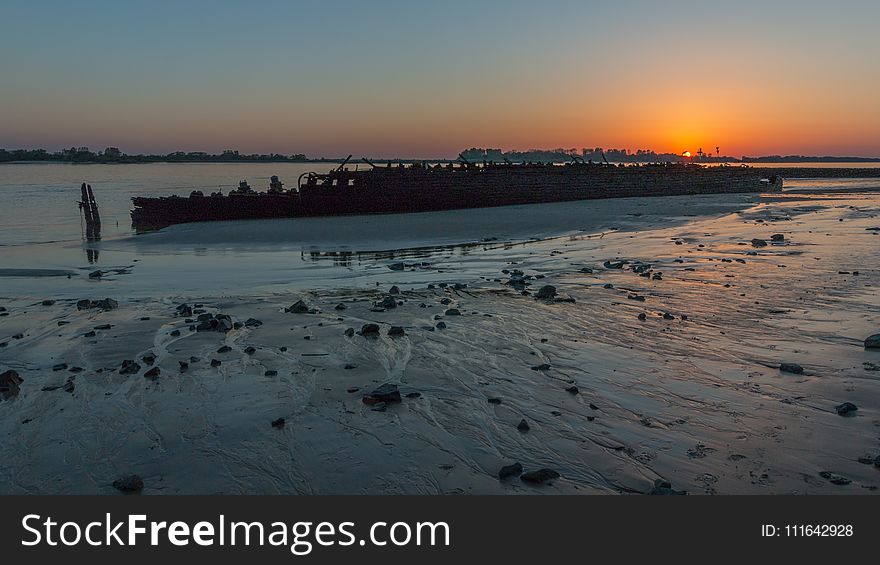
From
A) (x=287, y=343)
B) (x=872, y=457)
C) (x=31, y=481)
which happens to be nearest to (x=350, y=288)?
(x=287, y=343)

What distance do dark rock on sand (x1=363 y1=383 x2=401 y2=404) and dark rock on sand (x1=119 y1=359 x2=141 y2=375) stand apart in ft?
10.8

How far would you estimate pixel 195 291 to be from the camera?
1409 cm

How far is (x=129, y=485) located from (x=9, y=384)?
3.64 m

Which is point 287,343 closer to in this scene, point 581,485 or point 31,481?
point 31,481

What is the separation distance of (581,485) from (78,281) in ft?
49.6

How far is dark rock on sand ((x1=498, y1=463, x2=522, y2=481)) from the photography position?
205 inches

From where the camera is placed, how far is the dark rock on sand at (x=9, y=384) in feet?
24.2

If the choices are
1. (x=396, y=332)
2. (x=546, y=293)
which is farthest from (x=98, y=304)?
(x=546, y=293)

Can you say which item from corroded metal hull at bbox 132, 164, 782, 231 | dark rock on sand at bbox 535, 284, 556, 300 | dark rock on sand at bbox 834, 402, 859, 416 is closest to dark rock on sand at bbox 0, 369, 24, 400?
dark rock on sand at bbox 535, 284, 556, 300

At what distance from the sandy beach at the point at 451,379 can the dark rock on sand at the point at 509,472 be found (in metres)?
0.06

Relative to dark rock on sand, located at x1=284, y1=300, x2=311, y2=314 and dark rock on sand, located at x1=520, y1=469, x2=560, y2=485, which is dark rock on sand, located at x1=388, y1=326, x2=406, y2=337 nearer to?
dark rock on sand, located at x1=284, y1=300, x2=311, y2=314

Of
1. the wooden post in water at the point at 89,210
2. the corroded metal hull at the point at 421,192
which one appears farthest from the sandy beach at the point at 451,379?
the corroded metal hull at the point at 421,192

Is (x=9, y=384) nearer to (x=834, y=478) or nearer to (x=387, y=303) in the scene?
(x=387, y=303)

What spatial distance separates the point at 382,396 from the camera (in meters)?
7.01
